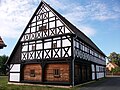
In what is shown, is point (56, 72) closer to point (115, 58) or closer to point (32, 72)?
point (32, 72)

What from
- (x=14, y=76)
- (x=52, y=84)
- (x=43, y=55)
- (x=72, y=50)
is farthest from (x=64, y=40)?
(x=14, y=76)

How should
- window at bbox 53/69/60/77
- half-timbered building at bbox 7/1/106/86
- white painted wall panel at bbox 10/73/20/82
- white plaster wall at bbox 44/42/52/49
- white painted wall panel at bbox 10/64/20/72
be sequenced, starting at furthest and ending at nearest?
white painted wall panel at bbox 10/64/20/72 < white painted wall panel at bbox 10/73/20/82 < white plaster wall at bbox 44/42/52/49 < window at bbox 53/69/60/77 < half-timbered building at bbox 7/1/106/86

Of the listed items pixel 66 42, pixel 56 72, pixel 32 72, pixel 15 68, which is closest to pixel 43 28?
pixel 66 42

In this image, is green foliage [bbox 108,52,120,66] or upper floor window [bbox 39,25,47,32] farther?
green foliage [bbox 108,52,120,66]

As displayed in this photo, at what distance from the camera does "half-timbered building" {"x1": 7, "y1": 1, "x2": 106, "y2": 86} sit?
831 inches

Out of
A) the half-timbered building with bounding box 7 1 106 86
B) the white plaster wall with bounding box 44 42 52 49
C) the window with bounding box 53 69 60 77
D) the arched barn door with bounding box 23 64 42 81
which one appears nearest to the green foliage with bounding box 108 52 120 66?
the half-timbered building with bounding box 7 1 106 86

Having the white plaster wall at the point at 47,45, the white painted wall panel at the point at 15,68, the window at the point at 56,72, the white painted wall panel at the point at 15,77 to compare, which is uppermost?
the white plaster wall at the point at 47,45

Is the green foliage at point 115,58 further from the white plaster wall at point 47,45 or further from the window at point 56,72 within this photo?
the window at point 56,72

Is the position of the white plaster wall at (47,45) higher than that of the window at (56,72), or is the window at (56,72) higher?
the white plaster wall at (47,45)

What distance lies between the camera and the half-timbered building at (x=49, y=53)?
21109 millimetres

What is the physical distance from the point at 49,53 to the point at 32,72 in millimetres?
4058

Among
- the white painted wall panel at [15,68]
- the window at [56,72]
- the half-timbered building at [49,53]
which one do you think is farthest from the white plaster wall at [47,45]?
the white painted wall panel at [15,68]

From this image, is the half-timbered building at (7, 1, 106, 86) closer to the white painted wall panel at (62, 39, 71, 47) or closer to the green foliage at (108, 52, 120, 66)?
the white painted wall panel at (62, 39, 71, 47)

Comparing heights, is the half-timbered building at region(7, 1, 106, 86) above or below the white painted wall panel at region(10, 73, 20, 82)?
above
